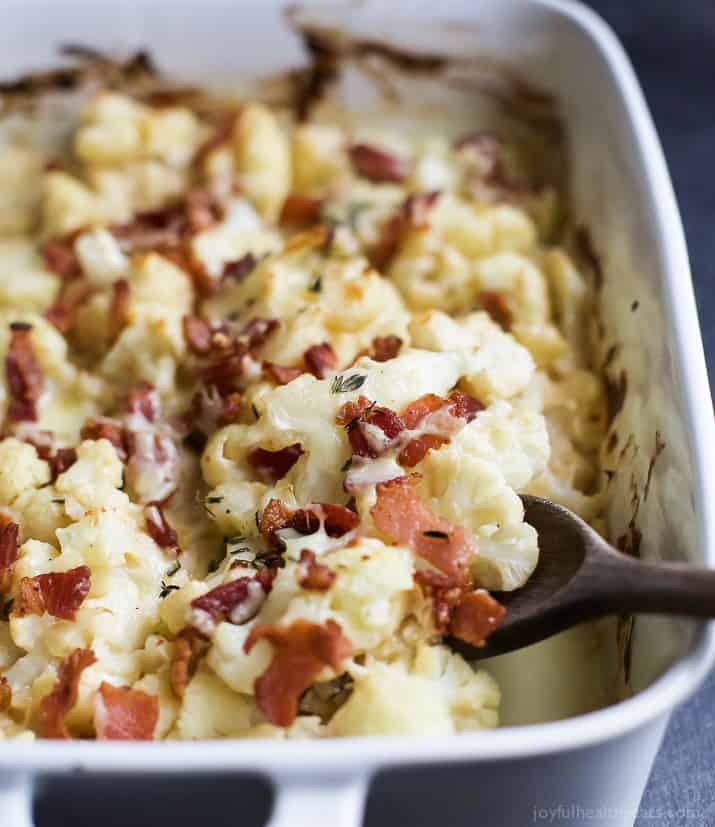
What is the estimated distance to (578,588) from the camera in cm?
130

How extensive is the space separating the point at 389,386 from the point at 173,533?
0.36 metres

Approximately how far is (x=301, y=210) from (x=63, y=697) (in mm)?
1059

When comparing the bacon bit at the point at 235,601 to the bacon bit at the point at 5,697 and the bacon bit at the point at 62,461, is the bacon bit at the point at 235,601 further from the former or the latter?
the bacon bit at the point at 62,461

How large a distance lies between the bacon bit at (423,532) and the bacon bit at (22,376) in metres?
0.65

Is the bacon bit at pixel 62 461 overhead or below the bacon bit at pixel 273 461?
below

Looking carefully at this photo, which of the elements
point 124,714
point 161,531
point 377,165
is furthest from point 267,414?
point 377,165

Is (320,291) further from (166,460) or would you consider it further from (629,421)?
(629,421)

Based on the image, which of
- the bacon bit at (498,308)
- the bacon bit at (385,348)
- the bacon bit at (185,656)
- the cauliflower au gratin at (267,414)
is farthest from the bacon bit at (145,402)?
the bacon bit at (498,308)

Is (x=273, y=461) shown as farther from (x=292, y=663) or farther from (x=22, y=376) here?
(x=22, y=376)

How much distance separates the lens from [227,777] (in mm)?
1091

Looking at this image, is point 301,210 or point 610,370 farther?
point 301,210

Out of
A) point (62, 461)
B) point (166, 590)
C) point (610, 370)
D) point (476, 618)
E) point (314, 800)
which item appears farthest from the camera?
point (610, 370)

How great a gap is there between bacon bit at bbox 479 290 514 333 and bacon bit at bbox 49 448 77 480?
69 centimetres

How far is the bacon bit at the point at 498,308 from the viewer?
1.83m
